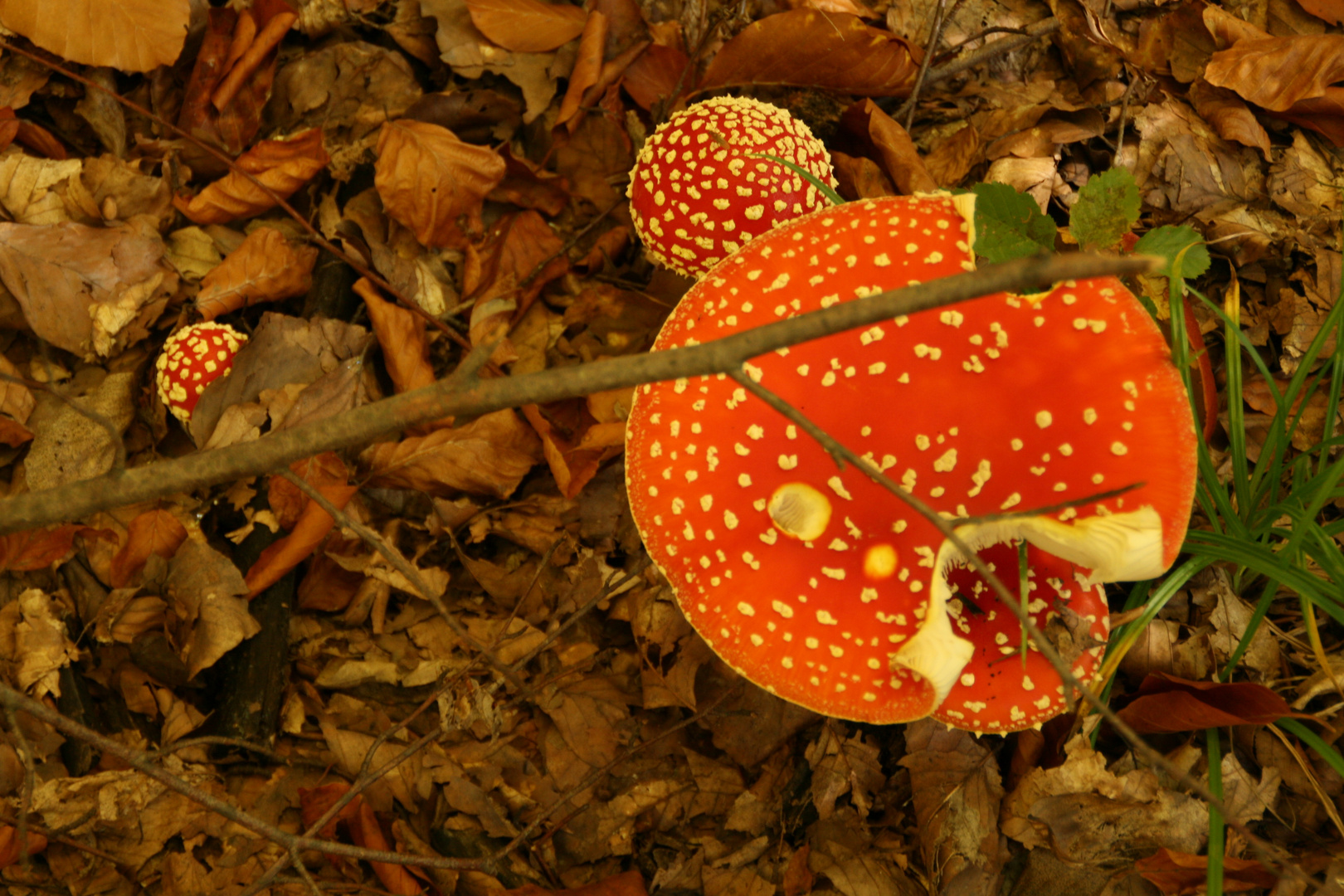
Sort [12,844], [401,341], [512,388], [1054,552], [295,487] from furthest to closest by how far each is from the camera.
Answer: [401,341], [295,487], [12,844], [1054,552], [512,388]

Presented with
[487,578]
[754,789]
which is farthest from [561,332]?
[754,789]

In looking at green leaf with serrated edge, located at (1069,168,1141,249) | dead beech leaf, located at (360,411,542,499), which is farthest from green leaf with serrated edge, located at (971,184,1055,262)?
dead beech leaf, located at (360,411,542,499)

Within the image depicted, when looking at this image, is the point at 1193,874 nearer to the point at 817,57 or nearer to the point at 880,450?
the point at 880,450

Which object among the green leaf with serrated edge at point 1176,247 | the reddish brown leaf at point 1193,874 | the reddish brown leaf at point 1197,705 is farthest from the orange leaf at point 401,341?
the reddish brown leaf at point 1193,874

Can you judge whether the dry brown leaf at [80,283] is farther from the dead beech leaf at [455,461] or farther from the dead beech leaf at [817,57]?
the dead beech leaf at [817,57]

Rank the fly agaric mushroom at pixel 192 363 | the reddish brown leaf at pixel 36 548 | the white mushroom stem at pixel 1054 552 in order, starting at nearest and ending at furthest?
the white mushroom stem at pixel 1054 552 < the reddish brown leaf at pixel 36 548 < the fly agaric mushroom at pixel 192 363

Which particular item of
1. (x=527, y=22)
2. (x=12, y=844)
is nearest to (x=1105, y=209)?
(x=527, y=22)

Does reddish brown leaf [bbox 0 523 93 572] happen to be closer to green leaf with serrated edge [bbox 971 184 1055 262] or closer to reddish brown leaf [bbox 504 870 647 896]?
reddish brown leaf [bbox 504 870 647 896]
